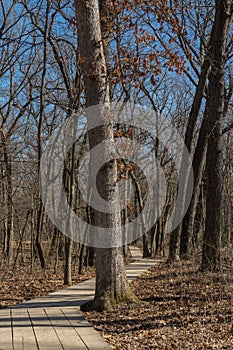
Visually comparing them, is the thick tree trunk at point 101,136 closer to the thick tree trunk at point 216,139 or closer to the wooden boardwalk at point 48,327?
the wooden boardwalk at point 48,327

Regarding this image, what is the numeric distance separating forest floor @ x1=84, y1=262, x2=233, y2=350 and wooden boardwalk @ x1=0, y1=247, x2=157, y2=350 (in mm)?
264

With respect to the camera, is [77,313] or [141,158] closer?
[77,313]

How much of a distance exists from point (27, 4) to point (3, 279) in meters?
8.66

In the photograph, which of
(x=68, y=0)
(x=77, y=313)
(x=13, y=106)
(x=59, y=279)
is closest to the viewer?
(x=77, y=313)

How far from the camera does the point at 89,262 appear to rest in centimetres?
1892

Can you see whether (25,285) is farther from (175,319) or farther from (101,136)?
(175,319)

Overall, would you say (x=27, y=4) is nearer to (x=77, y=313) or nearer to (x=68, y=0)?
(x=68, y=0)

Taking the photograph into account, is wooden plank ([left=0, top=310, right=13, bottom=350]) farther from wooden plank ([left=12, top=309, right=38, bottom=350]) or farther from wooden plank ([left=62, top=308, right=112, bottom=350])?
wooden plank ([left=62, top=308, right=112, bottom=350])

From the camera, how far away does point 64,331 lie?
18.2 ft

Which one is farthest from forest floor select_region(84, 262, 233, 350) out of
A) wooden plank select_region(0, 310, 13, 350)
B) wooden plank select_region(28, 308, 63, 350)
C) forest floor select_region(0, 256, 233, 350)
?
wooden plank select_region(0, 310, 13, 350)

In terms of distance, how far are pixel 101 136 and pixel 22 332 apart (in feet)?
10.4

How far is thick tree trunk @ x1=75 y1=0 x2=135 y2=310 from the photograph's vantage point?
7.20m

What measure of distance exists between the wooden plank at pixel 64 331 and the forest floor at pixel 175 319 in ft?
1.30

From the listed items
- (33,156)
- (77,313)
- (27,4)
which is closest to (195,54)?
(27,4)
